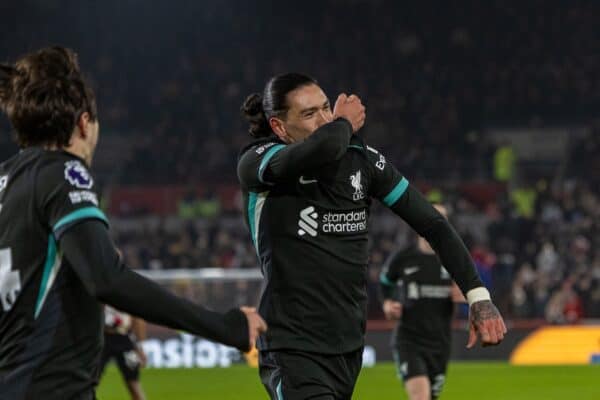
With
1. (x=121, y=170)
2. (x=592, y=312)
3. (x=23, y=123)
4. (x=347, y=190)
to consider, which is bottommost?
(x=592, y=312)

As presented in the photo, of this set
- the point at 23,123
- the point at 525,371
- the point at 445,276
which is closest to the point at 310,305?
the point at 23,123

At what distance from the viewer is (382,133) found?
30.0 m

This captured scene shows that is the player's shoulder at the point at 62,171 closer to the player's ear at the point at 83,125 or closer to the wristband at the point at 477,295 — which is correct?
the player's ear at the point at 83,125

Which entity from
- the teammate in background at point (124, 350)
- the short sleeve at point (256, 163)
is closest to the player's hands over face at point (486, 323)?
the short sleeve at point (256, 163)

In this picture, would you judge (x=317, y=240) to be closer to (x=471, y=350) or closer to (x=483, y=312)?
(x=483, y=312)

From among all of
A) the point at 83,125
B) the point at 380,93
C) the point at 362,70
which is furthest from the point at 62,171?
the point at 362,70

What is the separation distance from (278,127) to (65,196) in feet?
6.67

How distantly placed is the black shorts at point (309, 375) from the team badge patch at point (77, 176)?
1.86 meters

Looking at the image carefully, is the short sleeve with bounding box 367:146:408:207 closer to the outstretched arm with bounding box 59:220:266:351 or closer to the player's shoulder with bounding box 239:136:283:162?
the player's shoulder with bounding box 239:136:283:162

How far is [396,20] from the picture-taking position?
35000mm

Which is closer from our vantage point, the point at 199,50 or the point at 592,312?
the point at 592,312

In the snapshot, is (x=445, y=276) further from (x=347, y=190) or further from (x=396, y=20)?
(x=396, y=20)

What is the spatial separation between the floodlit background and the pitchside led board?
29 millimetres

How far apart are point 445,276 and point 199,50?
27335mm
